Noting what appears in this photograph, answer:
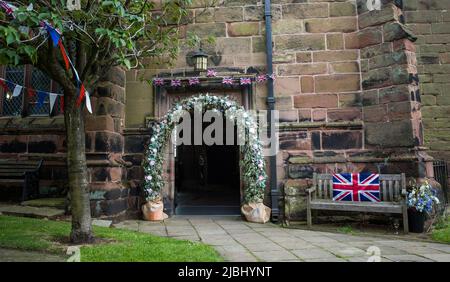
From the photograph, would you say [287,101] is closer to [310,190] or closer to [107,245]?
[310,190]

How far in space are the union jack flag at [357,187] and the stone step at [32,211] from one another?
5.12 metres

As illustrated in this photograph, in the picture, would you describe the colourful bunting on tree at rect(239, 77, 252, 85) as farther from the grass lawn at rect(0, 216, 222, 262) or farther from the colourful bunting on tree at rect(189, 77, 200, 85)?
the grass lawn at rect(0, 216, 222, 262)

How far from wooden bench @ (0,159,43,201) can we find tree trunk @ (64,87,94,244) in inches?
124

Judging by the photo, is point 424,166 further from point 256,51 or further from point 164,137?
point 164,137

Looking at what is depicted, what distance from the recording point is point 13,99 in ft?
27.1

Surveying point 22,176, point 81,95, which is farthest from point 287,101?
point 22,176

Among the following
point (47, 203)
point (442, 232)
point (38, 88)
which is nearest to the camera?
point (442, 232)

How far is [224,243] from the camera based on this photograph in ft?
15.9

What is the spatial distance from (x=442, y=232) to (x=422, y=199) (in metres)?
0.58

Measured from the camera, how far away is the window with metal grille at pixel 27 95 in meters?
7.89

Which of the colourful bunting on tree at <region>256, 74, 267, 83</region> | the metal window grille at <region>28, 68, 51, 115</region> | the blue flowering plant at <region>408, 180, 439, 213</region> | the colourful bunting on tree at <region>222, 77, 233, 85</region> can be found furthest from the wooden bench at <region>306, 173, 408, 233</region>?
the metal window grille at <region>28, 68, 51, 115</region>

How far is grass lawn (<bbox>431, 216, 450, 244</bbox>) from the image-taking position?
17.2 ft
